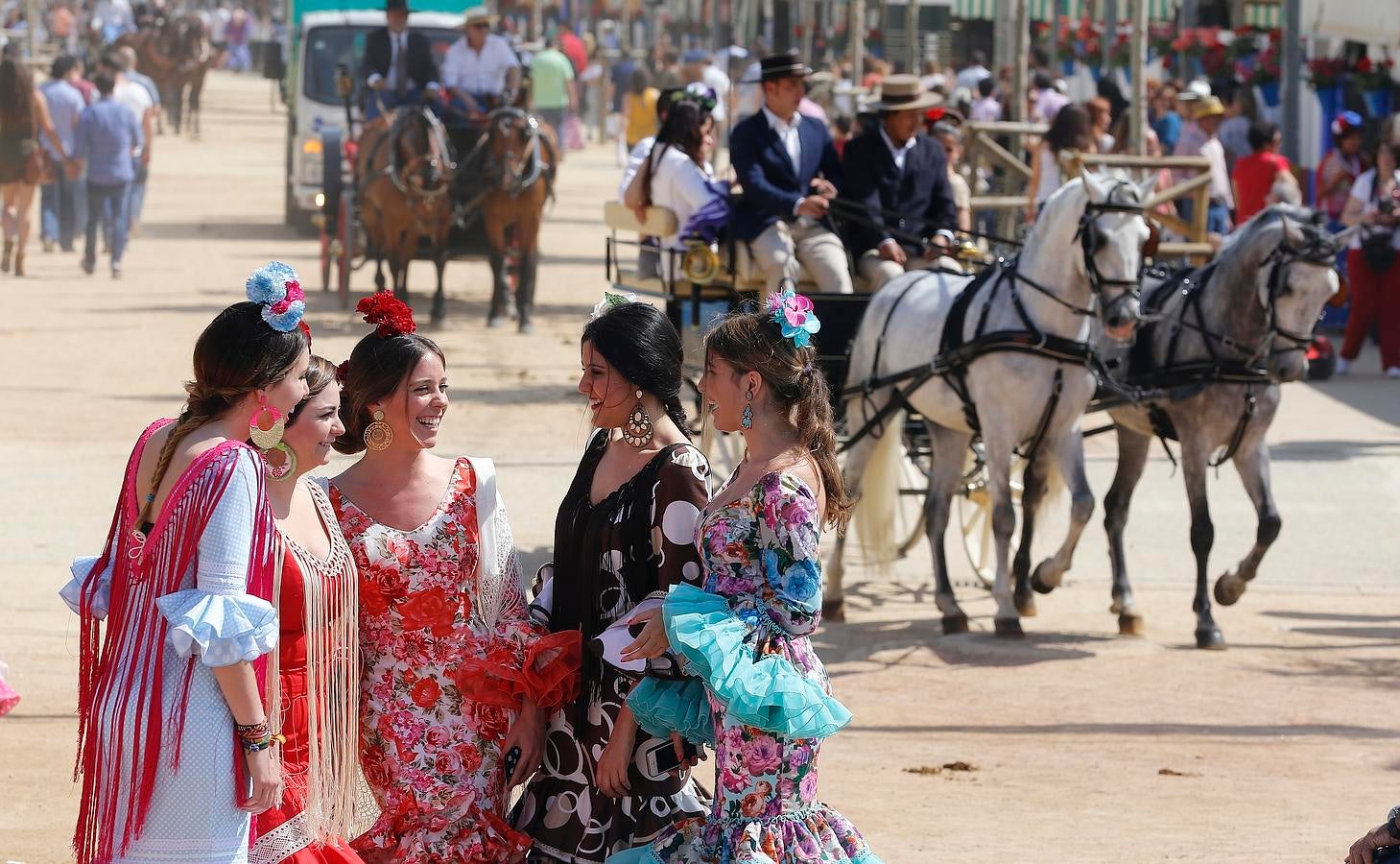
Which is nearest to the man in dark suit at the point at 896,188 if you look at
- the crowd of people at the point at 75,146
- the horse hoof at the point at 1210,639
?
the horse hoof at the point at 1210,639

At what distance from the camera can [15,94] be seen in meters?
22.0

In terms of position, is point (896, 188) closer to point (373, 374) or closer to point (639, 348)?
point (639, 348)

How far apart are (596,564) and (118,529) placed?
3.56 ft

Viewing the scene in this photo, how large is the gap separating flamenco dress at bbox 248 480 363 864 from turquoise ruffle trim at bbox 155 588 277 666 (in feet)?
0.71

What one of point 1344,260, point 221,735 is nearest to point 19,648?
point 221,735

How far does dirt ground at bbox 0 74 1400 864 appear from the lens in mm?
6879

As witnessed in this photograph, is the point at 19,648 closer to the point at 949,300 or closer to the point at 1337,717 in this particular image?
the point at 949,300

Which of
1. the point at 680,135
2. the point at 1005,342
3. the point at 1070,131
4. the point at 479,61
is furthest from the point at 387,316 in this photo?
the point at 479,61

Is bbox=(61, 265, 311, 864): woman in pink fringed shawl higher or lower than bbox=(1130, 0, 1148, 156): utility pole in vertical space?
lower

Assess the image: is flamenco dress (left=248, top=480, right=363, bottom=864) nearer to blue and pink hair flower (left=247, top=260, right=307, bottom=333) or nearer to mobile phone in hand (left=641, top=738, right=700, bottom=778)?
blue and pink hair flower (left=247, top=260, right=307, bottom=333)

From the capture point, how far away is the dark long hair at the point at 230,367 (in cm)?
400

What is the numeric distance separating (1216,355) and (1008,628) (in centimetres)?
169

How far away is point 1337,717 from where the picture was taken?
8523 mm

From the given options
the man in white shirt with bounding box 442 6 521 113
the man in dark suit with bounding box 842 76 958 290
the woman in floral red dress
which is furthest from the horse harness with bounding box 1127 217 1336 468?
the man in white shirt with bounding box 442 6 521 113
